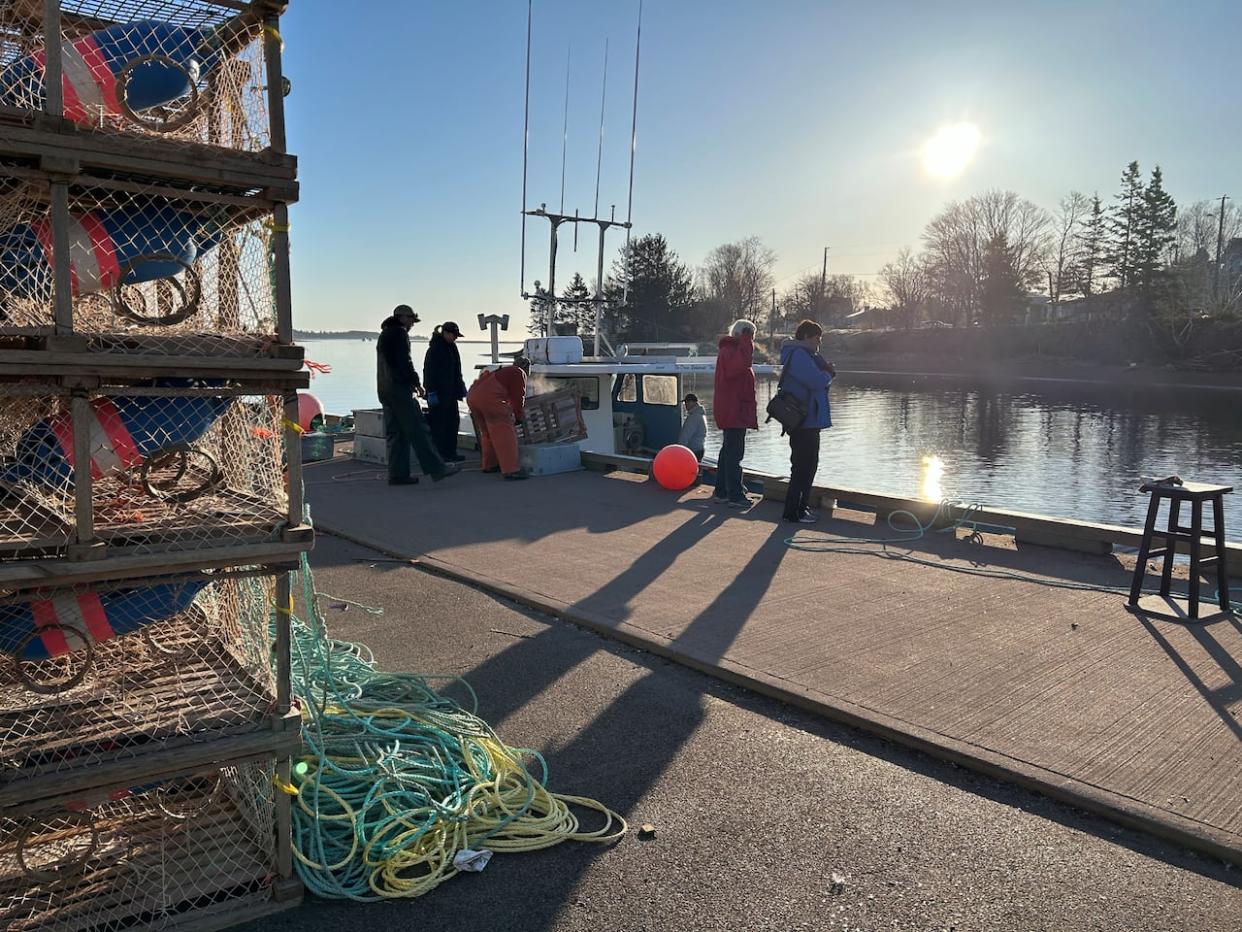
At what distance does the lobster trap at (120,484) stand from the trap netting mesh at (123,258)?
166mm

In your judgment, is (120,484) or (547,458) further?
(547,458)

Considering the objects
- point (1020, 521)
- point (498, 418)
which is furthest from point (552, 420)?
point (1020, 521)

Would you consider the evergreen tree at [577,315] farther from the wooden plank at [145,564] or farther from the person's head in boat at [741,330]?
the wooden plank at [145,564]

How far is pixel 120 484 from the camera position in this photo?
3.45 metres

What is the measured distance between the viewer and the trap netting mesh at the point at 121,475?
9.27ft

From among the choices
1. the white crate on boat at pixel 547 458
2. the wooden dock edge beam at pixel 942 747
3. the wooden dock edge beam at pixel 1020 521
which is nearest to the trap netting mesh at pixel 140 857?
the wooden dock edge beam at pixel 942 747

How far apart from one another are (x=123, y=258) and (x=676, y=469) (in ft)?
27.4

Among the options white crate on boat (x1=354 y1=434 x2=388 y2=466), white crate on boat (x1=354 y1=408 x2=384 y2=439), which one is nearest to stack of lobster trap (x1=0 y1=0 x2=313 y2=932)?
white crate on boat (x1=354 y1=434 x2=388 y2=466)

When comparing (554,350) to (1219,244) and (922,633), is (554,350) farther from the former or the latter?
(1219,244)

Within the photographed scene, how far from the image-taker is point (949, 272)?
315 ft

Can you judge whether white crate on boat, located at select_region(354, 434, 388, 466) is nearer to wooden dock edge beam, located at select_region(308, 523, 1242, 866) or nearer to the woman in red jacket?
the woman in red jacket

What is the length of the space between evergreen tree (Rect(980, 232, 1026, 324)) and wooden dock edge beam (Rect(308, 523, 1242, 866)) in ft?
282

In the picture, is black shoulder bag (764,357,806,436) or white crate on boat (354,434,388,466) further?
white crate on boat (354,434,388,466)

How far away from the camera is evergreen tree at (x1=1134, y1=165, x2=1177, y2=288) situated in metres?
73.2
